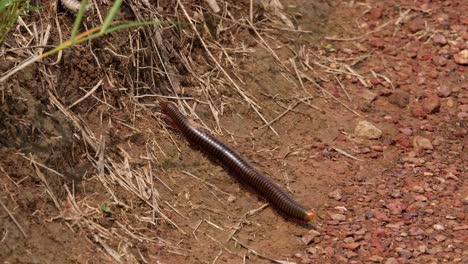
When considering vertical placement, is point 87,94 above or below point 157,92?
above

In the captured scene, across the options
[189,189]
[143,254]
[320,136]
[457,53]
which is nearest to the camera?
[143,254]

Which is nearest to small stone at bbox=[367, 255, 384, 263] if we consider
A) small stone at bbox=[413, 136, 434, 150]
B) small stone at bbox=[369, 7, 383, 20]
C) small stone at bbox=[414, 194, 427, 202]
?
small stone at bbox=[414, 194, 427, 202]

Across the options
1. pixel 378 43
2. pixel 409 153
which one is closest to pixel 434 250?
pixel 409 153

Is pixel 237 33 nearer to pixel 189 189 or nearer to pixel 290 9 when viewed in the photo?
pixel 290 9

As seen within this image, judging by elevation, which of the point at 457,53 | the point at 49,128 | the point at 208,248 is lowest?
the point at 457,53

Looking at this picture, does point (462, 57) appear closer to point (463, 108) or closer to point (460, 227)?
point (463, 108)

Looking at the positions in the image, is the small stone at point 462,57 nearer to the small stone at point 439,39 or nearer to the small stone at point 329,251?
the small stone at point 439,39

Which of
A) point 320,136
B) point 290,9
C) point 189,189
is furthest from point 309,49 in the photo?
point 189,189
